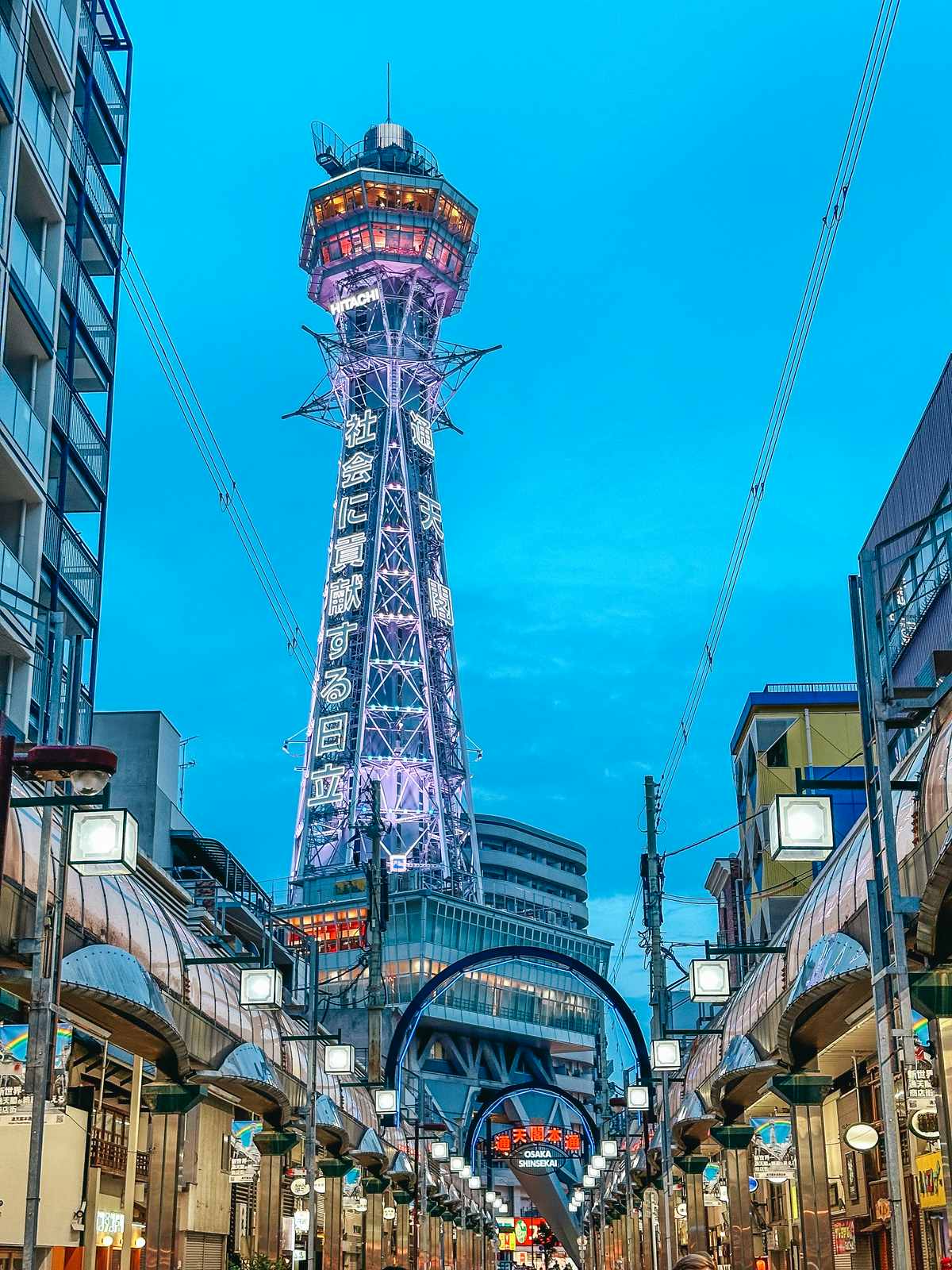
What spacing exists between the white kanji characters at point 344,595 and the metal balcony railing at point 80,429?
121 metres

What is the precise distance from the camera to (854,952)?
737 inches

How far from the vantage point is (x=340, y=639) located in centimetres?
16550

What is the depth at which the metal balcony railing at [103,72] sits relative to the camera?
138 feet

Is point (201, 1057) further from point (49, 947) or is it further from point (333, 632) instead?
point (333, 632)

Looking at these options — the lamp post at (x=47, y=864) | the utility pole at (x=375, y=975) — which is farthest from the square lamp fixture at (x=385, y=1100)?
the lamp post at (x=47, y=864)

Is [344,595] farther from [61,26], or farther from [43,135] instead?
[43,135]

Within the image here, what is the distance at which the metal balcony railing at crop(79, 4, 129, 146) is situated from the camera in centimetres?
4200

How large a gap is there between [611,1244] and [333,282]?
406 feet

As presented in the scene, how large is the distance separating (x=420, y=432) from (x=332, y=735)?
3858 cm

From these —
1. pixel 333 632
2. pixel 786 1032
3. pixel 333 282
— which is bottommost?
pixel 786 1032

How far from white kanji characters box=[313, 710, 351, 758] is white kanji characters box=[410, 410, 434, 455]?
34.1 m

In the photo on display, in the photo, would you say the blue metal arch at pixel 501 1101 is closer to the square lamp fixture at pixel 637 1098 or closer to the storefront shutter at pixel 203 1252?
the square lamp fixture at pixel 637 1098

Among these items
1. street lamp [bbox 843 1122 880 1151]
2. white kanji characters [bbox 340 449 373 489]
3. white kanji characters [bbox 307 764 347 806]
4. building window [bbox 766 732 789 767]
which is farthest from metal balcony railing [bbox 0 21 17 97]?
white kanji characters [bbox 340 449 373 489]

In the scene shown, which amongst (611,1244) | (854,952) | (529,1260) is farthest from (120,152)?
(529,1260)
